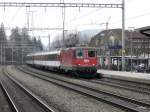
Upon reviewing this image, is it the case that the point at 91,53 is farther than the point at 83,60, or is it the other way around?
the point at 91,53

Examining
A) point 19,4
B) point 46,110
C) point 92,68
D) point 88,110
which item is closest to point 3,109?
point 46,110

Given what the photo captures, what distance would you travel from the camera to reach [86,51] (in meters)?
39.5

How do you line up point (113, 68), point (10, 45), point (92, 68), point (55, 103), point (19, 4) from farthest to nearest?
1. point (10, 45)
2. point (113, 68)
3. point (19, 4)
4. point (92, 68)
5. point (55, 103)

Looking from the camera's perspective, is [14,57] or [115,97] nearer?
[115,97]

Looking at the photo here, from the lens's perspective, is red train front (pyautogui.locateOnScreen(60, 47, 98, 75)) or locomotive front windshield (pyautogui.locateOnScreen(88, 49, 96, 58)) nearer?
red train front (pyautogui.locateOnScreen(60, 47, 98, 75))

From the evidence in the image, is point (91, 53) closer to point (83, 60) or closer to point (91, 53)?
point (91, 53)

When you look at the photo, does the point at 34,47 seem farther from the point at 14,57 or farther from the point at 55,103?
the point at 55,103

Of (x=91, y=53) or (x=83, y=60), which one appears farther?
(x=91, y=53)

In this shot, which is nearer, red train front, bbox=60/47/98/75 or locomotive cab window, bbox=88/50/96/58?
red train front, bbox=60/47/98/75

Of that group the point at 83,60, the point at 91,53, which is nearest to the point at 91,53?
the point at 91,53

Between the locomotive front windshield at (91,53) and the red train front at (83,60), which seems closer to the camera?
the red train front at (83,60)

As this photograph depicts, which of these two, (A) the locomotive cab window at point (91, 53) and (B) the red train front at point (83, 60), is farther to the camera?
(A) the locomotive cab window at point (91, 53)

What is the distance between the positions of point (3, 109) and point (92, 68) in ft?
73.7

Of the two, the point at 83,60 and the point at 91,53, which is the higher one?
the point at 91,53
